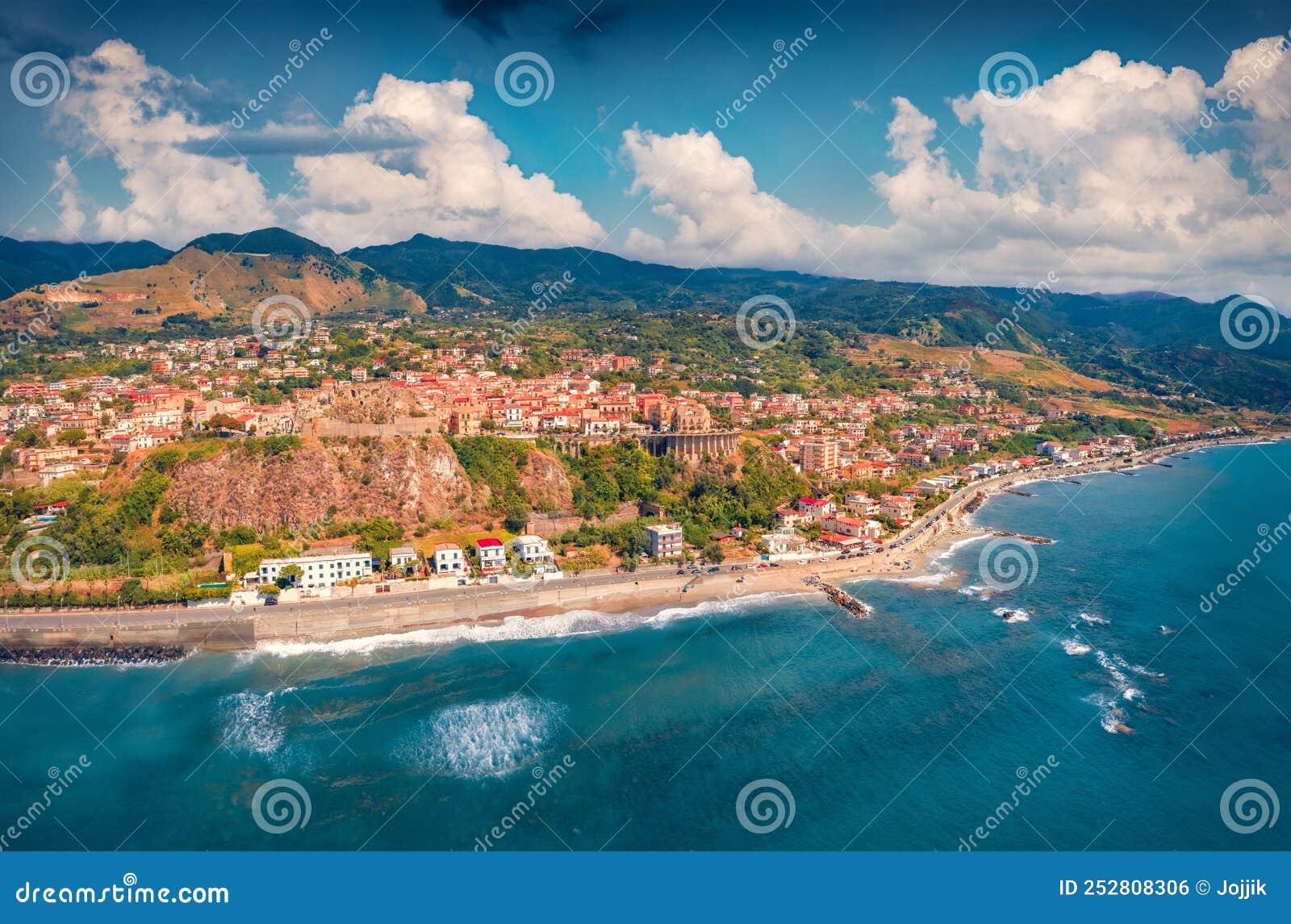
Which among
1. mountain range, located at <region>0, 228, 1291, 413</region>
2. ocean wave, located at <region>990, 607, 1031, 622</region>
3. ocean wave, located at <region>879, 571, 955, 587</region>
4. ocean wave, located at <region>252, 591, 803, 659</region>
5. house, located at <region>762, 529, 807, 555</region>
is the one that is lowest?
ocean wave, located at <region>990, 607, 1031, 622</region>

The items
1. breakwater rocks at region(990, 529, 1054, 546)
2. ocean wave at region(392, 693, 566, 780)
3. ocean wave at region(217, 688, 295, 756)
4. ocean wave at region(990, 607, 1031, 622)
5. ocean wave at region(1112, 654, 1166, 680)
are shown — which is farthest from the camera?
breakwater rocks at region(990, 529, 1054, 546)

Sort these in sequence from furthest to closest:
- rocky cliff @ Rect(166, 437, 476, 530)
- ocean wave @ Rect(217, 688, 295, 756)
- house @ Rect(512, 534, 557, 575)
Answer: rocky cliff @ Rect(166, 437, 476, 530) < house @ Rect(512, 534, 557, 575) < ocean wave @ Rect(217, 688, 295, 756)

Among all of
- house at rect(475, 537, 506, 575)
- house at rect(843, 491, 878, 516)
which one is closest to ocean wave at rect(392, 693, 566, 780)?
house at rect(475, 537, 506, 575)

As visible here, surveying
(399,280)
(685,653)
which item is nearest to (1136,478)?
(685,653)

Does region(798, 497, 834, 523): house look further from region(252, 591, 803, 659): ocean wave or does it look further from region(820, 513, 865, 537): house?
region(252, 591, 803, 659): ocean wave

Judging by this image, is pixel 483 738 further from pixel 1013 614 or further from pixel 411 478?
pixel 1013 614

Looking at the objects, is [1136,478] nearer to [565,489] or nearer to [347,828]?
[565,489]

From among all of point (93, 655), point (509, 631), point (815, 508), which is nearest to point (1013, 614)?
point (815, 508)

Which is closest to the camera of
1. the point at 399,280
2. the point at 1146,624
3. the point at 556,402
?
the point at 1146,624
